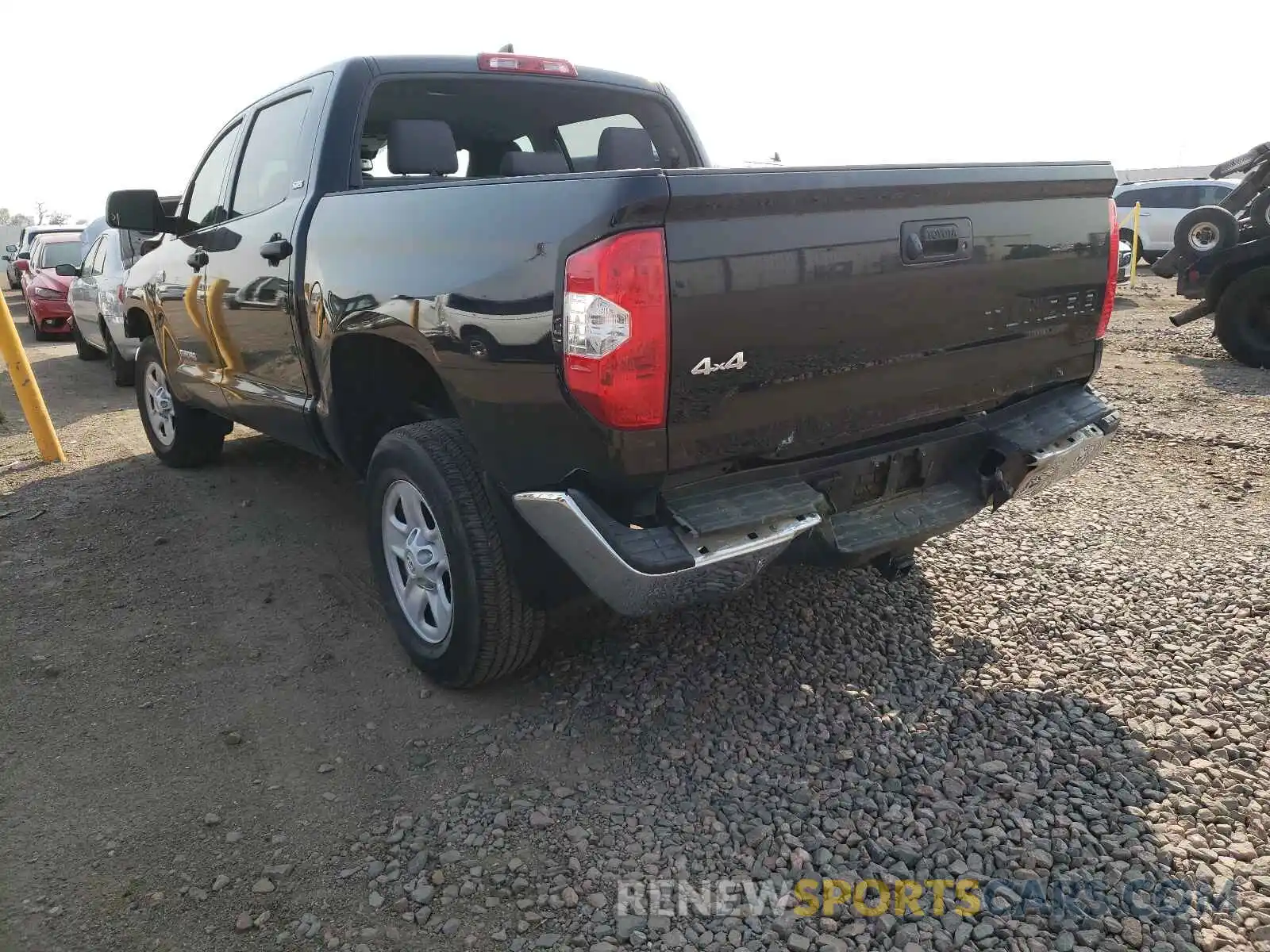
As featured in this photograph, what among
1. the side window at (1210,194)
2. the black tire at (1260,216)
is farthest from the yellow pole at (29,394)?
the side window at (1210,194)

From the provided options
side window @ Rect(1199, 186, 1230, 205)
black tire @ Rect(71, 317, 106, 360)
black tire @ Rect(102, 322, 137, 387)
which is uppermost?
side window @ Rect(1199, 186, 1230, 205)

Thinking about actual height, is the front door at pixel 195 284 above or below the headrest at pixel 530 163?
below

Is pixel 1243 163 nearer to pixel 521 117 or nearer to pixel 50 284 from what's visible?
pixel 521 117

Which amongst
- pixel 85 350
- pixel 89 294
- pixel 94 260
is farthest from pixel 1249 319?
pixel 85 350

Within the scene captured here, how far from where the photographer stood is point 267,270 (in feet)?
12.5

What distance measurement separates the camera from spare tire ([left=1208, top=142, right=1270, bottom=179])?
9.66 meters

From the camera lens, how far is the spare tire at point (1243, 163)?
966cm

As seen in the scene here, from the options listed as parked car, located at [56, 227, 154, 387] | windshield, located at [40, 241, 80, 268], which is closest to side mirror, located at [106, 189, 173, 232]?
parked car, located at [56, 227, 154, 387]

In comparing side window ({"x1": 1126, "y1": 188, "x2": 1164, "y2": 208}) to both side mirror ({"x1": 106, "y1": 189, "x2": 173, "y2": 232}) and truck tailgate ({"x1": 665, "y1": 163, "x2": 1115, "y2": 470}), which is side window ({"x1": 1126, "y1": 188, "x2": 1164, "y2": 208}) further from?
side mirror ({"x1": 106, "y1": 189, "x2": 173, "y2": 232})

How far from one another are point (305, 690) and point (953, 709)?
2.16 meters

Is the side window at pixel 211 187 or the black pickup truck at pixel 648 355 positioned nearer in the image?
the black pickup truck at pixel 648 355

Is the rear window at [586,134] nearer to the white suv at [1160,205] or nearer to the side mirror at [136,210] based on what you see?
the side mirror at [136,210]

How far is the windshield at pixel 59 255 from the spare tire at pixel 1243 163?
15.5m

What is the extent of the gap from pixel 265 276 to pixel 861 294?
248 centimetres
